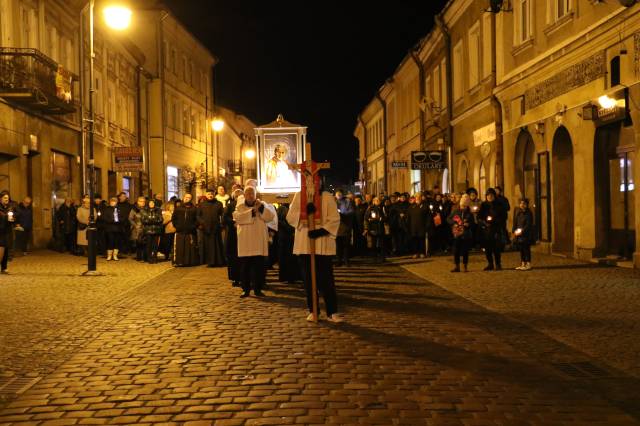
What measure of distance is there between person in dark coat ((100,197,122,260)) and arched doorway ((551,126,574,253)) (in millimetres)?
11324

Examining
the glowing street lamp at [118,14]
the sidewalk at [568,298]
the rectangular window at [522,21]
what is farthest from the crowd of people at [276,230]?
the rectangular window at [522,21]

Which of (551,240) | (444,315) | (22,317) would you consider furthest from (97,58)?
(444,315)

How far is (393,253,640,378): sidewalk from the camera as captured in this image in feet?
25.1

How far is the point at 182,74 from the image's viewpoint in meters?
47.5

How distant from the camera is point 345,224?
17406mm

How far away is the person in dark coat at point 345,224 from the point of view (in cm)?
1744

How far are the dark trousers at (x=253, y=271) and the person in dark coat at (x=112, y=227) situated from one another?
9323 mm

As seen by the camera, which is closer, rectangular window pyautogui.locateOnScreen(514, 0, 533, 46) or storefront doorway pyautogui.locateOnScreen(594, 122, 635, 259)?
storefront doorway pyautogui.locateOnScreen(594, 122, 635, 259)

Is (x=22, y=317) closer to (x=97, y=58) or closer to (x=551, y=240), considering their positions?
(x=551, y=240)

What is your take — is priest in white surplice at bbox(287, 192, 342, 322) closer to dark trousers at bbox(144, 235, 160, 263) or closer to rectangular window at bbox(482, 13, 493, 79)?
dark trousers at bbox(144, 235, 160, 263)

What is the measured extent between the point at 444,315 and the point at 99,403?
5.26 m

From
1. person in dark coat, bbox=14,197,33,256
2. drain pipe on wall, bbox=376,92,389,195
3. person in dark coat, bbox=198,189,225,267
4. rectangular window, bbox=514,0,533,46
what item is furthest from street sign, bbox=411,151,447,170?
drain pipe on wall, bbox=376,92,389,195

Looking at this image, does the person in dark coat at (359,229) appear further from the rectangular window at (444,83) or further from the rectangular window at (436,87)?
the rectangular window at (436,87)

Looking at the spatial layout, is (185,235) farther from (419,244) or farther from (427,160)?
(427,160)
